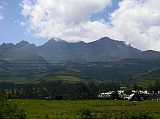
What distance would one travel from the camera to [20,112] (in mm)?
44312

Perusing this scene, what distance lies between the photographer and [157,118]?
96438 millimetres

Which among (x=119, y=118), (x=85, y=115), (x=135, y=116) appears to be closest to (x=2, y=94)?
(x=85, y=115)

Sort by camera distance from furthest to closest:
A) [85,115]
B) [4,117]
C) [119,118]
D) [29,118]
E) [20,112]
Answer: [29,118], [119,118], [85,115], [20,112], [4,117]

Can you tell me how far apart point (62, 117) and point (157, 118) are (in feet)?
80.9

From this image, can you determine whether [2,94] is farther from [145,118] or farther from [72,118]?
[72,118]

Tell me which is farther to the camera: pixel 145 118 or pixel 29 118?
pixel 29 118

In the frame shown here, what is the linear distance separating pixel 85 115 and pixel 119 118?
21.3m

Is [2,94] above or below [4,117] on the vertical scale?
above

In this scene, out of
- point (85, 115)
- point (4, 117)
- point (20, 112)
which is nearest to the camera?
point (4, 117)

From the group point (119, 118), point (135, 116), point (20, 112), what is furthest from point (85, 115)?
point (20, 112)

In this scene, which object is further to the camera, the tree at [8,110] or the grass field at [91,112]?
the grass field at [91,112]

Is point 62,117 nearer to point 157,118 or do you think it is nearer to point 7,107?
point 157,118

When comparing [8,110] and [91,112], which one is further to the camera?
[91,112]

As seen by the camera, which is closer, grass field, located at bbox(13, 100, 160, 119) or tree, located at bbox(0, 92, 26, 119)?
tree, located at bbox(0, 92, 26, 119)
